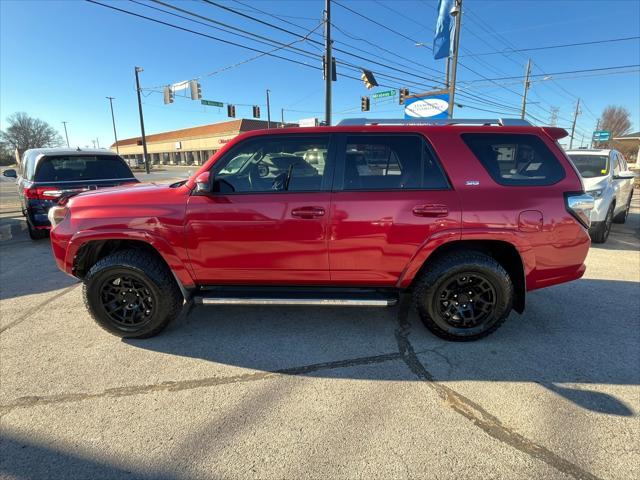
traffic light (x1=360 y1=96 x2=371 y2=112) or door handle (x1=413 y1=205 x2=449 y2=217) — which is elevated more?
traffic light (x1=360 y1=96 x2=371 y2=112)

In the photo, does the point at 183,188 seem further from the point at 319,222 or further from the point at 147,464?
the point at 147,464

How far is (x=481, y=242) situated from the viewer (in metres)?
3.09

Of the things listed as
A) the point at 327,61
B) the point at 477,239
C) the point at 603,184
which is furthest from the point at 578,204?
the point at 327,61

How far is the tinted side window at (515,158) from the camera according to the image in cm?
294

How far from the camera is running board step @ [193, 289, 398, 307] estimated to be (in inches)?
119

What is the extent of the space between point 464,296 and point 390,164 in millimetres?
1336

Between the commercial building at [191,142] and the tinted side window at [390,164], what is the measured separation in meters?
49.0

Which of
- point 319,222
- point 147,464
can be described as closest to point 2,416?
point 147,464

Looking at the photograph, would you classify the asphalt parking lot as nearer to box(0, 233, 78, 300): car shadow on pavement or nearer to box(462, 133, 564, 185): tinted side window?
box(0, 233, 78, 300): car shadow on pavement

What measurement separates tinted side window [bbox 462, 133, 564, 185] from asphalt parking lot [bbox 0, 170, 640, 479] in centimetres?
145

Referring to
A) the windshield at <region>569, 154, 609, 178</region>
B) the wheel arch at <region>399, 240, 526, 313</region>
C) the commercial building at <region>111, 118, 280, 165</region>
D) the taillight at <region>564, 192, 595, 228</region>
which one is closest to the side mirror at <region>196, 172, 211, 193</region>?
the wheel arch at <region>399, 240, 526, 313</region>

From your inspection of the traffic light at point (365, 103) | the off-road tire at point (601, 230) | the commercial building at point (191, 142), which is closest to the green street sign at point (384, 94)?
the traffic light at point (365, 103)

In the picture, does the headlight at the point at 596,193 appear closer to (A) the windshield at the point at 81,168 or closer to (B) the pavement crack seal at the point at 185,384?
(B) the pavement crack seal at the point at 185,384

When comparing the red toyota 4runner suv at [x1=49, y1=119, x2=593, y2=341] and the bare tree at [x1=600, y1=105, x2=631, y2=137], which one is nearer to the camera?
the red toyota 4runner suv at [x1=49, y1=119, x2=593, y2=341]
